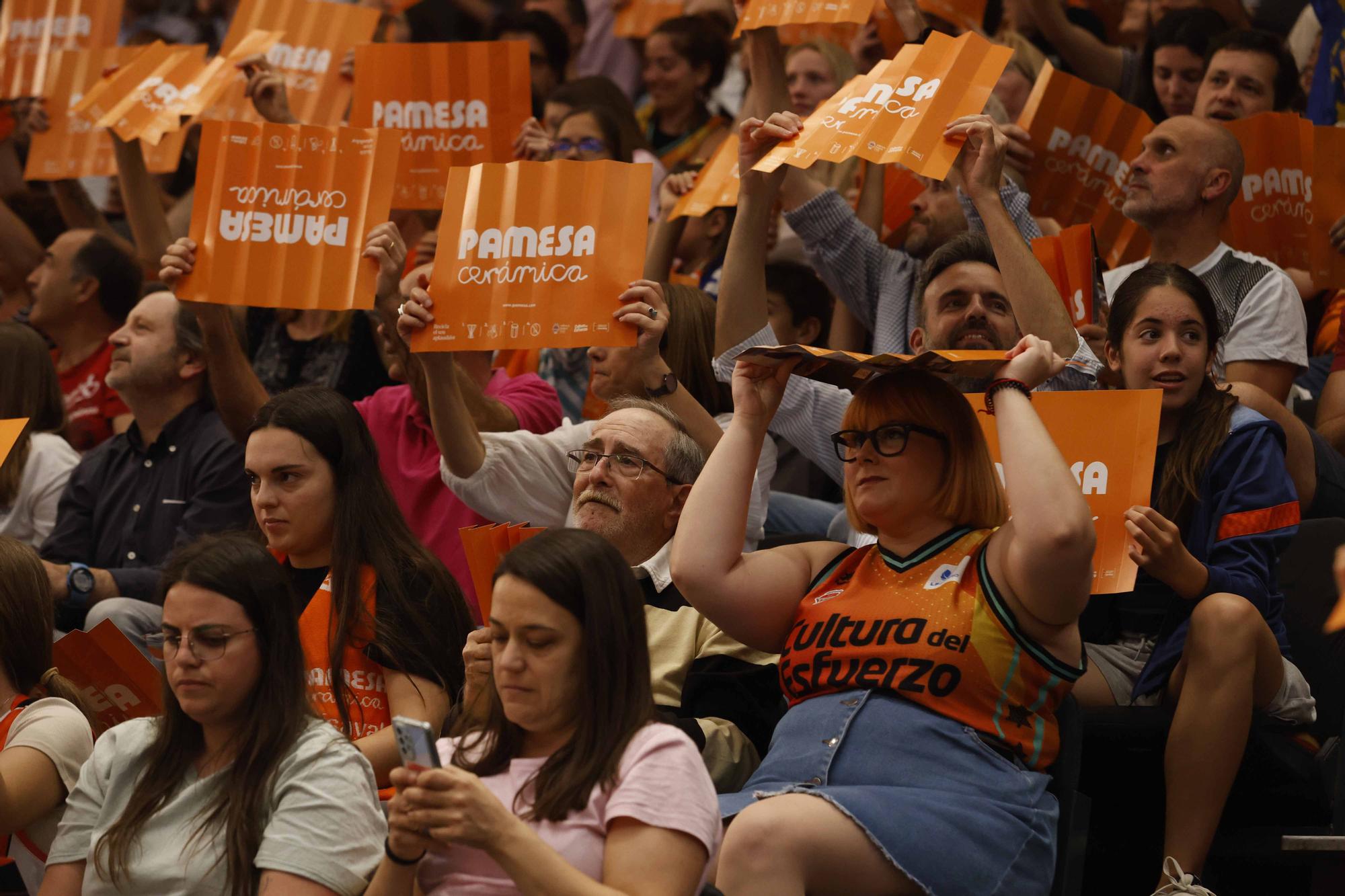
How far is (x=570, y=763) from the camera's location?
8.36 ft

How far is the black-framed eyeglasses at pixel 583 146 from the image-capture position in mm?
6074

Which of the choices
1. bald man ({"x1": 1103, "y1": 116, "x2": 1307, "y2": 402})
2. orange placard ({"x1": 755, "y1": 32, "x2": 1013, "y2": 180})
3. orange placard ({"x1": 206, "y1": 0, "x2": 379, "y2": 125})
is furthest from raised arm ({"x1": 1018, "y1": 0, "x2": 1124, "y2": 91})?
orange placard ({"x1": 755, "y1": 32, "x2": 1013, "y2": 180})

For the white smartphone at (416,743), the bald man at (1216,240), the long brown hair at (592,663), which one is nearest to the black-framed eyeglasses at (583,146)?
the bald man at (1216,240)

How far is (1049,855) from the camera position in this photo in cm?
299

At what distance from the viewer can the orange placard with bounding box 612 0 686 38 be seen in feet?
25.6

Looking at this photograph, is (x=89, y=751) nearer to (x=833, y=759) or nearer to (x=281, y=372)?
(x=833, y=759)

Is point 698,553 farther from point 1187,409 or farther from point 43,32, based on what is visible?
point 43,32

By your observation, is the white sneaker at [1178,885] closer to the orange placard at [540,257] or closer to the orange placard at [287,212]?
the orange placard at [540,257]

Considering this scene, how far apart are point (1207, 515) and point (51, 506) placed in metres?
3.81

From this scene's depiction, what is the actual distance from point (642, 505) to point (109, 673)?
1228 mm

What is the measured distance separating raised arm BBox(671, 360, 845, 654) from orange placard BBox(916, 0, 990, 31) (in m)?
2.81

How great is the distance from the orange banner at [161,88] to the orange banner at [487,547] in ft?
9.07

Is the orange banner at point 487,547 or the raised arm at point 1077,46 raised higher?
the raised arm at point 1077,46

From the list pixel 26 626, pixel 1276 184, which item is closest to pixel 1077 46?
pixel 1276 184
